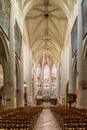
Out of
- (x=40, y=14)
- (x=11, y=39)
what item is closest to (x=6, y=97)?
(x=11, y=39)

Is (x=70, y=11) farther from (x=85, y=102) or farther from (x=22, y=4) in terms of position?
(x=85, y=102)

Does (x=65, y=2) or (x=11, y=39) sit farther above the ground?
(x=65, y=2)

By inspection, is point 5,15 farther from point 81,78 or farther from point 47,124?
point 47,124

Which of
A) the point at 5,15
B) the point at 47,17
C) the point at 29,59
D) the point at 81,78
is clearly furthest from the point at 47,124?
the point at 29,59

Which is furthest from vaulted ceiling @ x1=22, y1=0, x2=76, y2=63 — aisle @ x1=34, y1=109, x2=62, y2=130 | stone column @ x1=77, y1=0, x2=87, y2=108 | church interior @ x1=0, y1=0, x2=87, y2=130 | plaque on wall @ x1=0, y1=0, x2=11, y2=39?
aisle @ x1=34, y1=109, x2=62, y2=130

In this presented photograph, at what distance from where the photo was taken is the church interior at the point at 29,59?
11.9 m

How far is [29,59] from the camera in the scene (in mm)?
48062

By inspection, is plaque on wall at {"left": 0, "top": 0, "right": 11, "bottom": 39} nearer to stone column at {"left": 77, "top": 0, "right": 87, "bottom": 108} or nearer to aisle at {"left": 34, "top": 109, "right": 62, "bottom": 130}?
stone column at {"left": 77, "top": 0, "right": 87, "bottom": 108}

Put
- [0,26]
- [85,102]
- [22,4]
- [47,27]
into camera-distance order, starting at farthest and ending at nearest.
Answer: [47,27] → [22,4] → [85,102] → [0,26]

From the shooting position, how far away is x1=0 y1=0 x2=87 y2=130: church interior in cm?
1189

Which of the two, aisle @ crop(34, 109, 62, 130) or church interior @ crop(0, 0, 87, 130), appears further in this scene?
aisle @ crop(34, 109, 62, 130)

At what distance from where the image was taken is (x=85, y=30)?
66.1 ft

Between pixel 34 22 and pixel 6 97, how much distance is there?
21218 millimetres

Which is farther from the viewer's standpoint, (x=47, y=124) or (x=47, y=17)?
(x=47, y=17)
